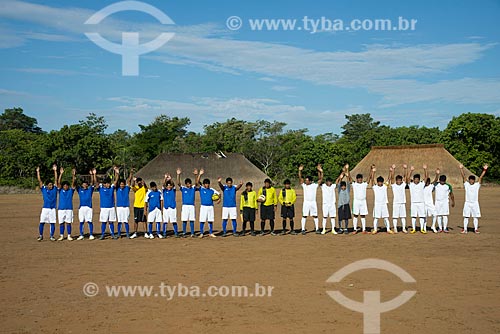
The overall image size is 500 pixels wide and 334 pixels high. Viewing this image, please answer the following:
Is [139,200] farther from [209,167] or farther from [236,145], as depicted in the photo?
[236,145]

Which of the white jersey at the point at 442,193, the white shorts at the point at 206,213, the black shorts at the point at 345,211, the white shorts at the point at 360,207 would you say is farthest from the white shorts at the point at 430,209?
the white shorts at the point at 206,213

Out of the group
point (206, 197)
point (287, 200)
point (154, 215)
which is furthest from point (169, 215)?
point (287, 200)

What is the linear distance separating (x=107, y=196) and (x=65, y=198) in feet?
3.94

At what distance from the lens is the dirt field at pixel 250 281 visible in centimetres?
696

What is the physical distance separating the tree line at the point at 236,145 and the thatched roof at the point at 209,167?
14.4ft

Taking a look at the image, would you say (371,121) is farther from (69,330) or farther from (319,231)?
(69,330)

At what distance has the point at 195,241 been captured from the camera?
1480 cm

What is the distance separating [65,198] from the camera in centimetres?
1503

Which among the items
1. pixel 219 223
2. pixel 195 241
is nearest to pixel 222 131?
pixel 219 223

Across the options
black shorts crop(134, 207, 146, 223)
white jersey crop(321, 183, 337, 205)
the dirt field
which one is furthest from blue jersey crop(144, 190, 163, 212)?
white jersey crop(321, 183, 337, 205)

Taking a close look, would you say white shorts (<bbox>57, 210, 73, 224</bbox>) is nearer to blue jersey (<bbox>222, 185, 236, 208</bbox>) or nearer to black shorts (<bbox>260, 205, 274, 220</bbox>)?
blue jersey (<bbox>222, 185, 236, 208</bbox>)

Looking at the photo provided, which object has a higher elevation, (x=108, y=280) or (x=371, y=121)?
(x=371, y=121)

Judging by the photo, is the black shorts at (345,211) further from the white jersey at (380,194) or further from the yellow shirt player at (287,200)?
the yellow shirt player at (287,200)

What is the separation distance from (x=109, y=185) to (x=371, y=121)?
86694mm
